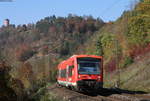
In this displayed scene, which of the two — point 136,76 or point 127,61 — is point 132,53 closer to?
point 127,61

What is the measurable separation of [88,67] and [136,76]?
20.4 meters

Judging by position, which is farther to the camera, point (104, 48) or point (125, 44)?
point (104, 48)

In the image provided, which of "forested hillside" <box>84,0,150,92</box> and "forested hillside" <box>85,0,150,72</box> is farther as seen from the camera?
"forested hillside" <box>85,0,150,72</box>

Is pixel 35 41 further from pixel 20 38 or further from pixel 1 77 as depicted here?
pixel 1 77

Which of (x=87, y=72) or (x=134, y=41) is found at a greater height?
(x=134, y=41)

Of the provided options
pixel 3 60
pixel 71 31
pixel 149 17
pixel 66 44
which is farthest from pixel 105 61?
pixel 71 31

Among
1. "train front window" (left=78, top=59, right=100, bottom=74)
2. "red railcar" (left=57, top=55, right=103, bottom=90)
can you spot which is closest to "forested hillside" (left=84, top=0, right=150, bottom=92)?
"red railcar" (left=57, top=55, right=103, bottom=90)

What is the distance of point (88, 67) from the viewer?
32.7m

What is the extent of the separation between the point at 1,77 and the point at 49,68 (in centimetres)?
8120

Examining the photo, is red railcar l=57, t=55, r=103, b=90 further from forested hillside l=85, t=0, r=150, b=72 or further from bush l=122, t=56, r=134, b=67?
bush l=122, t=56, r=134, b=67

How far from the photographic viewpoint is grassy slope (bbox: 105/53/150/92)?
46506 mm

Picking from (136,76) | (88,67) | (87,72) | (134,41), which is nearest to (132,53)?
(134,41)

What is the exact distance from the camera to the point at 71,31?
19675cm

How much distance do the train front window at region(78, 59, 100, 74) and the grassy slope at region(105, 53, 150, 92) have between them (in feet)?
36.8
